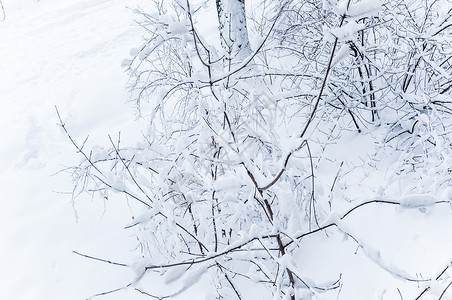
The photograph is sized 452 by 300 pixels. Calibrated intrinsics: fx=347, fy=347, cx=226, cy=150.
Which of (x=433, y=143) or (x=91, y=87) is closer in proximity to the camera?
(x=433, y=143)

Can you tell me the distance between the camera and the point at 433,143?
2.77m

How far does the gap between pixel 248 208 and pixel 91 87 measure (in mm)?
5064

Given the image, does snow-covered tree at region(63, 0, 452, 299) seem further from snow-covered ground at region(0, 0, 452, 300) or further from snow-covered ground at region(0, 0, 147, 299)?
snow-covered ground at region(0, 0, 147, 299)

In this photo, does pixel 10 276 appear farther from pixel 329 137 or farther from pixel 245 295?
pixel 329 137

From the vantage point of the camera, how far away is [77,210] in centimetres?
385

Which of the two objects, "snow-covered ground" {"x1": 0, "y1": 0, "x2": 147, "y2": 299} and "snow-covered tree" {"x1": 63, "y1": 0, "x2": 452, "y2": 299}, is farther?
"snow-covered ground" {"x1": 0, "y1": 0, "x2": 147, "y2": 299}

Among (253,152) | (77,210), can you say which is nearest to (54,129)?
(77,210)

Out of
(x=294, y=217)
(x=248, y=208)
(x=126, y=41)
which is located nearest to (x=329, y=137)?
(x=248, y=208)

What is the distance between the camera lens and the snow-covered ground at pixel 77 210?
8.10ft

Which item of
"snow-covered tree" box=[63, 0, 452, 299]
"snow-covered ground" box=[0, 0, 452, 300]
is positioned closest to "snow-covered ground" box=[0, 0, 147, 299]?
"snow-covered ground" box=[0, 0, 452, 300]

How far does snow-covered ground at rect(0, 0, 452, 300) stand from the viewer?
2469 millimetres

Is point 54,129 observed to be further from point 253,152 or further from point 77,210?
point 253,152

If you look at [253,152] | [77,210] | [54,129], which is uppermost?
[54,129]

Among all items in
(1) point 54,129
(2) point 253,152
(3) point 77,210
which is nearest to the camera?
(2) point 253,152
